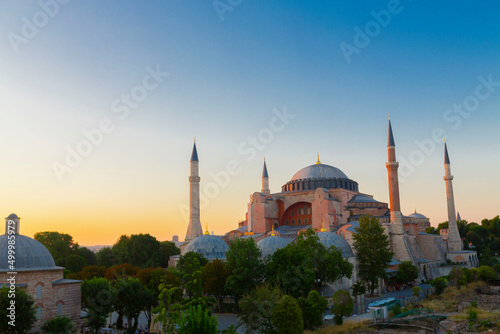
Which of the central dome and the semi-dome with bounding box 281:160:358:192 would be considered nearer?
the semi-dome with bounding box 281:160:358:192

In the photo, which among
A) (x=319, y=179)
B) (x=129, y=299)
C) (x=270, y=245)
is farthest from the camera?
(x=319, y=179)

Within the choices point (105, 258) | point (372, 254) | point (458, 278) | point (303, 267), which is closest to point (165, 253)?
point (105, 258)

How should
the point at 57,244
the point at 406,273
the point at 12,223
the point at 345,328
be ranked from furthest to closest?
the point at 57,244
the point at 406,273
the point at 345,328
the point at 12,223

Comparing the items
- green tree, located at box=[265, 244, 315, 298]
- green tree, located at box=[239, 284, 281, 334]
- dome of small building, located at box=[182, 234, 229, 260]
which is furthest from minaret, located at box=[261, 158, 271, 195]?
green tree, located at box=[239, 284, 281, 334]

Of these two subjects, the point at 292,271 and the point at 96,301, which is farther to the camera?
the point at 292,271

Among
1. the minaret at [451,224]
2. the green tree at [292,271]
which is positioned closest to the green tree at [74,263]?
the green tree at [292,271]

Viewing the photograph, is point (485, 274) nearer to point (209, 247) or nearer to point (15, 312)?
point (209, 247)

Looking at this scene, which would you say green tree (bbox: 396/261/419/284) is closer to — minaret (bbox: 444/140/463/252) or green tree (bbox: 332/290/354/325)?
green tree (bbox: 332/290/354/325)
